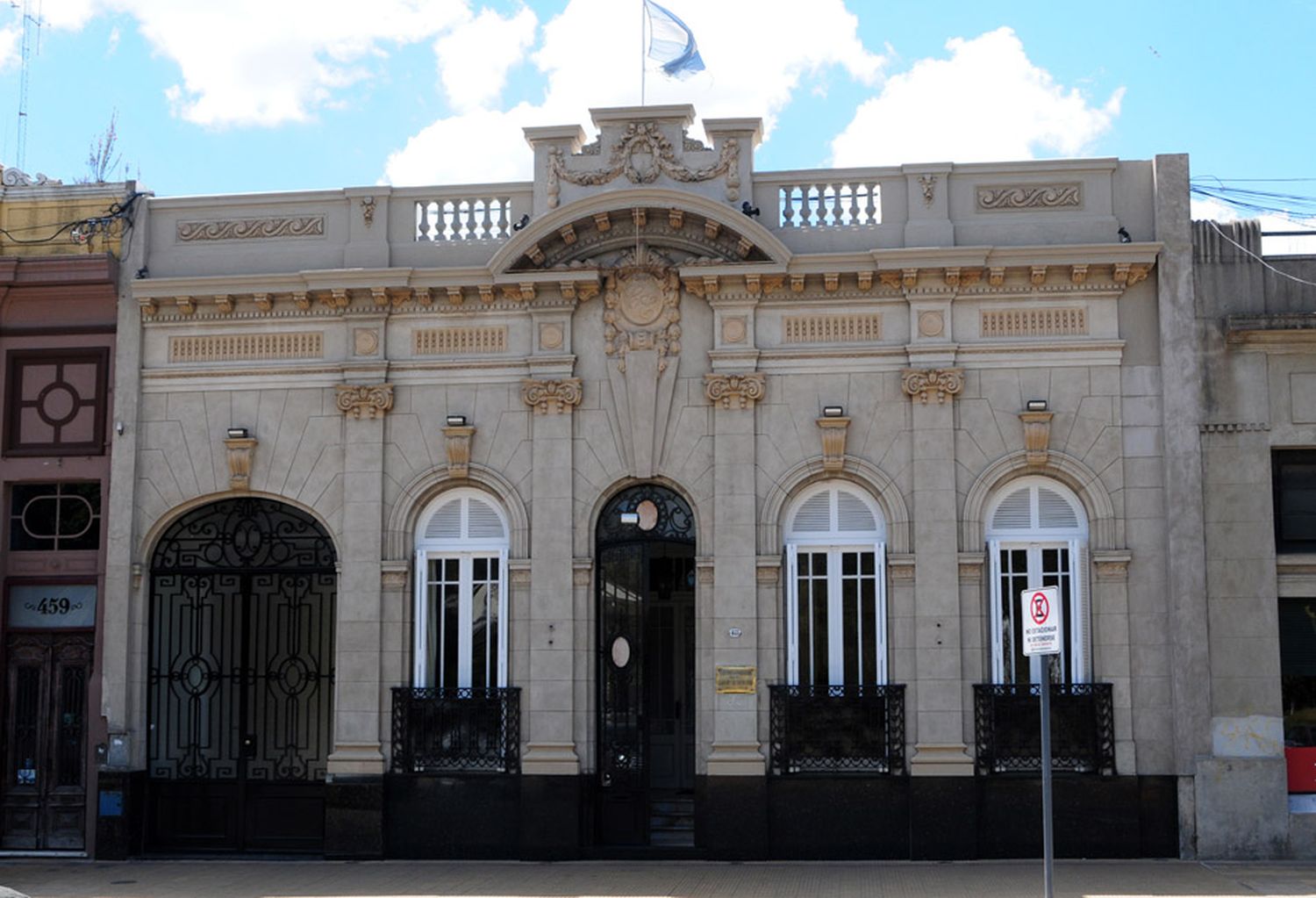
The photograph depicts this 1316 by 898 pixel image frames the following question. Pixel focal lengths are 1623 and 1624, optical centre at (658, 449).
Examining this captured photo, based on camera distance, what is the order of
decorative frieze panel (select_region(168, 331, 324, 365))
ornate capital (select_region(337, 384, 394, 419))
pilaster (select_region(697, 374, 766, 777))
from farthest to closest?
1. decorative frieze panel (select_region(168, 331, 324, 365))
2. ornate capital (select_region(337, 384, 394, 419))
3. pilaster (select_region(697, 374, 766, 777))

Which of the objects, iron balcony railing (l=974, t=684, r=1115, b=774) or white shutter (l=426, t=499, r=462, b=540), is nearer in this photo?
iron balcony railing (l=974, t=684, r=1115, b=774)

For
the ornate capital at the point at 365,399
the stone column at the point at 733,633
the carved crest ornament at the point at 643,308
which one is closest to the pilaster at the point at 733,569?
the stone column at the point at 733,633

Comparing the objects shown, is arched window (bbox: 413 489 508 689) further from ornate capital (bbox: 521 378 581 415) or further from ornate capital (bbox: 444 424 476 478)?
ornate capital (bbox: 521 378 581 415)

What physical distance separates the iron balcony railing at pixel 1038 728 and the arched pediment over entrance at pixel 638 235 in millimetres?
5712

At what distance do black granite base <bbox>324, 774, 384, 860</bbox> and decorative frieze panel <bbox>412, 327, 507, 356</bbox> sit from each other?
5.23 metres

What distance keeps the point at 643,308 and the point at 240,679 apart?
6.93 m

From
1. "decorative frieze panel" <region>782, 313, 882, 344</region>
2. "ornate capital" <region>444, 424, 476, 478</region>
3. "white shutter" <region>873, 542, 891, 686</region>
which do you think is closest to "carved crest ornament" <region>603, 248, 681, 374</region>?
"decorative frieze panel" <region>782, 313, 882, 344</region>

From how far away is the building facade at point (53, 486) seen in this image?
2028 cm

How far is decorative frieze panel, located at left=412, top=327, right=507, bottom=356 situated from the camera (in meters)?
20.0

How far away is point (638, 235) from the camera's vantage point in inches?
770

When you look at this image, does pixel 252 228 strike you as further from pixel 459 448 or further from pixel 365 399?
pixel 459 448

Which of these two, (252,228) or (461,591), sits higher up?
(252,228)

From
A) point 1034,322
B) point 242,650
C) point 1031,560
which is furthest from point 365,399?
point 1031,560

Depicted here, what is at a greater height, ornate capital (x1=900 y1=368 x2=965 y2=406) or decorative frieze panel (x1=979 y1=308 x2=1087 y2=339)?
decorative frieze panel (x1=979 y1=308 x2=1087 y2=339)
